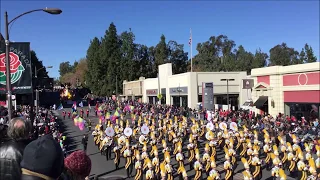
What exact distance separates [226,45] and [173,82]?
42.4 m

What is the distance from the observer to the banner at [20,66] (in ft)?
33.8

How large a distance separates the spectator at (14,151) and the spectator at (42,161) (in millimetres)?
727

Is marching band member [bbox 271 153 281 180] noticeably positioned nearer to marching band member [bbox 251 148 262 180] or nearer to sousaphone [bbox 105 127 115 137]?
marching band member [bbox 251 148 262 180]

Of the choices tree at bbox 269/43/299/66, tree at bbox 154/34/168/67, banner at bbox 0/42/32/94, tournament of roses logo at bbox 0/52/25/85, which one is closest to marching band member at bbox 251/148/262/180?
banner at bbox 0/42/32/94

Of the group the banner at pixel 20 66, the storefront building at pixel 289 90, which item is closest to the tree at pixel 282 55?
the storefront building at pixel 289 90

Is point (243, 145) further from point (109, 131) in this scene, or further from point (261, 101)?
point (261, 101)

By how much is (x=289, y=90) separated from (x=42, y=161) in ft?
95.9

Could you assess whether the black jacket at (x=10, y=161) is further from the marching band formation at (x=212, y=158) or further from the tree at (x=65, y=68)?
the tree at (x=65, y=68)

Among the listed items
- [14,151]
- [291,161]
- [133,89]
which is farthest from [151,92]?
[14,151]

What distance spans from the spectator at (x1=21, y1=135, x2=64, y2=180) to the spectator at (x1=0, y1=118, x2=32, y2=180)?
73cm

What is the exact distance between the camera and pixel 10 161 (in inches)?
115

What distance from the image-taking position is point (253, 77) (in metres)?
34.1

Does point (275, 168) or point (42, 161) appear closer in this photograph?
point (42, 161)

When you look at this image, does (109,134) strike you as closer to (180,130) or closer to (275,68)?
Answer: (180,130)
